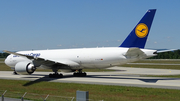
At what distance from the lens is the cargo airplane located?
1021 inches

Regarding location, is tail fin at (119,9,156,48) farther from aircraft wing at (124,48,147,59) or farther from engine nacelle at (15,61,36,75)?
engine nacelle at (15,61,36,75)

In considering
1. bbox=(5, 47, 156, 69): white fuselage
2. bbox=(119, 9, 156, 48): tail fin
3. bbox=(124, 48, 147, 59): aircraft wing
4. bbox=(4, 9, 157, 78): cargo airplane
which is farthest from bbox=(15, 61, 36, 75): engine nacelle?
bbox=(119, 9, 156, 48): tail fin

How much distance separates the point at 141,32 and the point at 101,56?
588 cm

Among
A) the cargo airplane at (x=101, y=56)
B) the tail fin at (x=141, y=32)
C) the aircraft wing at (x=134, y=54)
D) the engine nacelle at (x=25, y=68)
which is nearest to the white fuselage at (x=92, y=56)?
the cargo airplane at (x=101, y=56)

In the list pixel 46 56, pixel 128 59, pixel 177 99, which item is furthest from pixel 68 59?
pixel 177 99

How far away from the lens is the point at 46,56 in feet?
112

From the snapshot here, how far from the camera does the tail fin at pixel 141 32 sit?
26.1 meters

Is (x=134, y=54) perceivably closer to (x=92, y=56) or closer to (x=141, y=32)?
(x=141, y=32)

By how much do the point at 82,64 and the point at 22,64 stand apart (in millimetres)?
7993

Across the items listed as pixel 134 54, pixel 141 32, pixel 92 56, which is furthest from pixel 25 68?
pixel 141 32

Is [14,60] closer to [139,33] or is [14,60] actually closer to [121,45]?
[121,45]

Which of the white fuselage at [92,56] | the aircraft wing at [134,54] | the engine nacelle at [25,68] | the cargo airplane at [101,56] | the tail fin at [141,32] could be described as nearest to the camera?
the aircraft wing at [134,54]

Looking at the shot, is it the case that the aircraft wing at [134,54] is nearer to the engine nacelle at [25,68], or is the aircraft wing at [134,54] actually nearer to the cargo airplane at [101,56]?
the cargo airplane at [101,56]

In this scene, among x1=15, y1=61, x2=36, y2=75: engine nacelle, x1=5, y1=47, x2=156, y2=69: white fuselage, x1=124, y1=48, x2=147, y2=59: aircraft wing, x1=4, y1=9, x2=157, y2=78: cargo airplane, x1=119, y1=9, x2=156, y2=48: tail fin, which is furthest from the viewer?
x1=15, y1=61, x2=36, y2=75: engine nacelle
